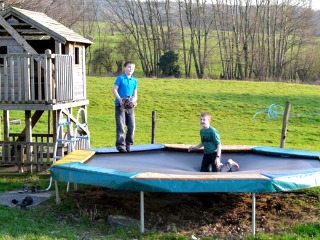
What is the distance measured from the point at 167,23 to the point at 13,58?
125ft

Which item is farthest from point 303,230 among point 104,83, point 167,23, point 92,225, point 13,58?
point 167,23

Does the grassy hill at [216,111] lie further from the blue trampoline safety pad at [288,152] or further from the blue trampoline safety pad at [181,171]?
the blue trampoline safety pad at [181,171]

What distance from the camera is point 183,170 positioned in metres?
9.05

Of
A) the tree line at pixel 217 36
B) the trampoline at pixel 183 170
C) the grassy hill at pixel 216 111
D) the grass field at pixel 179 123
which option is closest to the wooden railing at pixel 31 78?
the grass field at pixel 179 123

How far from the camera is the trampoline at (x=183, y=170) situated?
7023 mm

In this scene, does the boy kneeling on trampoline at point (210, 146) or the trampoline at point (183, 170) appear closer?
the trampoline at point (183, 170)

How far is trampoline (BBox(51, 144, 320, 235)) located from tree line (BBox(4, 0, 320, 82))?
35.4m

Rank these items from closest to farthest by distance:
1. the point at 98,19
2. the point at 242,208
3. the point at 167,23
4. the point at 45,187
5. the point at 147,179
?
the point at 147,179 < the point at 242,208 < the point at 45,187 < the point at 167,23 < the point at 98,19

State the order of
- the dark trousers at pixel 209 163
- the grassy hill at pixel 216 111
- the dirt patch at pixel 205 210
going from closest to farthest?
the dirt patch at pixel 205 210, the dark trousers at pixel 209 163, the grassy hill at pixel 216 111

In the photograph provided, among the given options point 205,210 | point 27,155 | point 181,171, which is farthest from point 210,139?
point 27,155

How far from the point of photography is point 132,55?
Result: 49.1 meters

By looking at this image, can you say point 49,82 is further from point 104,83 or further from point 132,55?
point 132,55

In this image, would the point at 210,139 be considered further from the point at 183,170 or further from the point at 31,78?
the point at 31,78

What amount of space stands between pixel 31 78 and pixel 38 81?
0.26 meters
